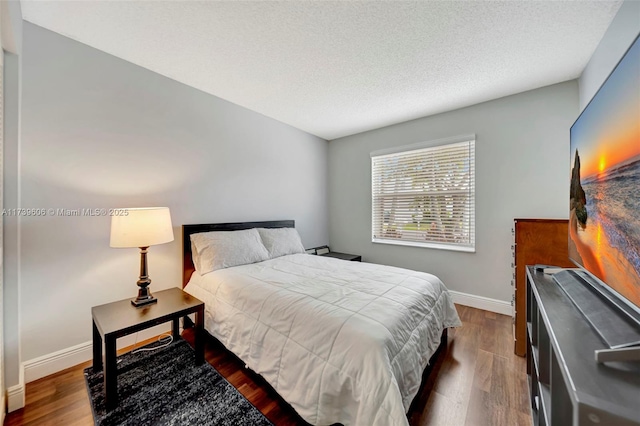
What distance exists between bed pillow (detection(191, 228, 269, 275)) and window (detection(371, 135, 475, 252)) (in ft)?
6.42

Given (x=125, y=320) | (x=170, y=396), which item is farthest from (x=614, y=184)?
(x=125, y=320)

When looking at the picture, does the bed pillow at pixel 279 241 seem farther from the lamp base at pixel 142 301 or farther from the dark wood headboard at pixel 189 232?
the lamp base at pixel 142 301

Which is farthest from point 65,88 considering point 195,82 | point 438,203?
point 438,203

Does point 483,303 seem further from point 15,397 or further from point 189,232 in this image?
point 15,397

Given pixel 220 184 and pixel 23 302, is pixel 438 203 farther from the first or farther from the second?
pixel 23 302

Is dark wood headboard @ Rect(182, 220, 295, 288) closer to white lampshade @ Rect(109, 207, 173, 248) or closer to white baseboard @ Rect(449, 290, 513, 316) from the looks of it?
white lampshade @ Rect(109, 207, 173, 248)

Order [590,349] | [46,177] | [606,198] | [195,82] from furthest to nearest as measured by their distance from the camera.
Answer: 1. [195,82]
2. [46,177]
3. [606,198]
4. [590,349]

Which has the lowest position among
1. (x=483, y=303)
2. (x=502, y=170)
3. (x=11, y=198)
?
(x=483, y=303)

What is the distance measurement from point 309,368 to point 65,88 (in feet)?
8.60

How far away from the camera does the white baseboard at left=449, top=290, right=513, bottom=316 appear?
2.68m

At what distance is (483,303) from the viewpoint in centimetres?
282

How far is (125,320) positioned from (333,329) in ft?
4.52

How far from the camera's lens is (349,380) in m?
1.16

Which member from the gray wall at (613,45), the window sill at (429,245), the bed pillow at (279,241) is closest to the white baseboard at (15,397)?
the bed pillow at (279,241)
